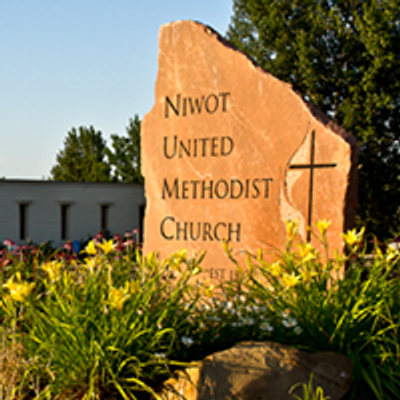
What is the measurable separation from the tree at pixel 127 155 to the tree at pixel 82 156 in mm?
838

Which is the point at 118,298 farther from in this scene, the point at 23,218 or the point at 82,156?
the point at 82,156

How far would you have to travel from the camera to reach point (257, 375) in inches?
126

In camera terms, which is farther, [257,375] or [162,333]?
[162,333]

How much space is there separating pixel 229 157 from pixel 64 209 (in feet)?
42.3

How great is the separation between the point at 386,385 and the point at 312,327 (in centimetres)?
59

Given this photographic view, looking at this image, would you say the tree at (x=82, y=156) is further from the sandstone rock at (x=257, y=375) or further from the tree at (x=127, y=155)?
the sandstone rock at (x=257, y=375)

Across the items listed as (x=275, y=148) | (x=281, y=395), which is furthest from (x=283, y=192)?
(x=281, y=395)

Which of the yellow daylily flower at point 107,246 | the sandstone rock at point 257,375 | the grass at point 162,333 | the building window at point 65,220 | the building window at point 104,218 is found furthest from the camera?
the building window at point 104,218

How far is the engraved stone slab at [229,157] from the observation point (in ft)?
18.3

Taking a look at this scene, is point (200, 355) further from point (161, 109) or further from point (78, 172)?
point (78, 172)

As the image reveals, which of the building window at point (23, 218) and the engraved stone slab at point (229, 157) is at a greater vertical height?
the engraved stone slab at point (229, 157)

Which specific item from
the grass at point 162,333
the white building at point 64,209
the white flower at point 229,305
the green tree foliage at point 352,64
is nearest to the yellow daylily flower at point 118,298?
the grass at point 162,333

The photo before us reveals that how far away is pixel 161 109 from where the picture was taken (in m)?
6.70

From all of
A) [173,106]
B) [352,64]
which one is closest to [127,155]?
[352,64]
